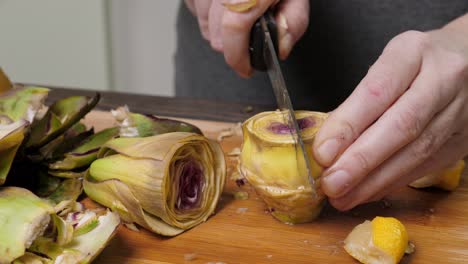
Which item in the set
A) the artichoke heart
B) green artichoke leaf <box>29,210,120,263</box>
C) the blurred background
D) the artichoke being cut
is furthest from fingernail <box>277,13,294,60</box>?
the blurred background

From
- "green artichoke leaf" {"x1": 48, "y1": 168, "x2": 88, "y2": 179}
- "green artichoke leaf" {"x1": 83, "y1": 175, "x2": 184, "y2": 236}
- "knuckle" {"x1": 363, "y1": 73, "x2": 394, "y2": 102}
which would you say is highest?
"knuckle" {"x1": 363, "y1": 73, "x2": 394, "y2": 102}

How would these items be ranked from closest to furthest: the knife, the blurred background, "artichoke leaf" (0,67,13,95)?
the knife
"artichoke leaf" (0,67,13,95)
the blurred background

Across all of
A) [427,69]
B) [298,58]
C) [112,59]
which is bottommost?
[112,59]

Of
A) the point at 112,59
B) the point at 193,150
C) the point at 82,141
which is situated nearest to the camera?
the point at 193,150

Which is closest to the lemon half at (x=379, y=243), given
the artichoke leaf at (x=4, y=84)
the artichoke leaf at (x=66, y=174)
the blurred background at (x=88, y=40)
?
the artichoke leaf at (x=66, y=174)

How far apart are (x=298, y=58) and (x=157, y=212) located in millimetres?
653

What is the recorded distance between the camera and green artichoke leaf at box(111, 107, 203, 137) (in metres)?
0.92

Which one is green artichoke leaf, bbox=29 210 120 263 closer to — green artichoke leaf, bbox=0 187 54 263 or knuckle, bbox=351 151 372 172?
green artichoke leaf, bbox=0 187 54 263

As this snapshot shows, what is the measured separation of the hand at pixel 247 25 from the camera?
0.93m

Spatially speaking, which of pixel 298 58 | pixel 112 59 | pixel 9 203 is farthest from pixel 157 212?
pixel 112 59

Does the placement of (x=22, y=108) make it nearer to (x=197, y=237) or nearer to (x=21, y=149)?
(x=21, y=149)

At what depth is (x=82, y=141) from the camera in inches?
37.9

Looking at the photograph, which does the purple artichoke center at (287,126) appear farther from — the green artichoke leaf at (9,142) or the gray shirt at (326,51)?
the gray shirt at (326,51)

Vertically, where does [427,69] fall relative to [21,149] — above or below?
above
